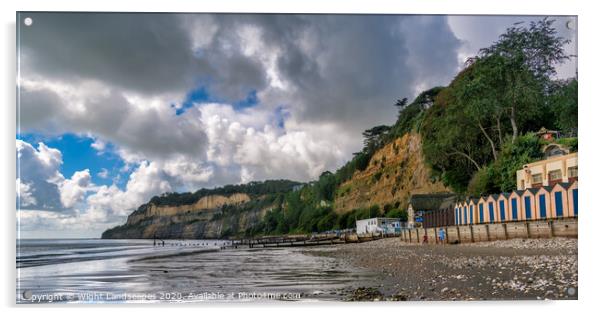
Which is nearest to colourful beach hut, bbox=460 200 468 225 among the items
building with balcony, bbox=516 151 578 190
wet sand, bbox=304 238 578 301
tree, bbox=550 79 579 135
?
building with balcony, bbox=516 151 578 190

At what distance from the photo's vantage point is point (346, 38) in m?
6.02

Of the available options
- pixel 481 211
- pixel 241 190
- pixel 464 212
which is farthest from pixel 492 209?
pixel 241 190

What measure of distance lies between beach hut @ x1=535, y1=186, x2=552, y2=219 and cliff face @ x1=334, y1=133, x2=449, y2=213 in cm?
359

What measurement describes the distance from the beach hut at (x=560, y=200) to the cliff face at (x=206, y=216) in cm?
582

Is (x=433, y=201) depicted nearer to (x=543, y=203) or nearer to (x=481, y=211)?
(x=481, y=211)

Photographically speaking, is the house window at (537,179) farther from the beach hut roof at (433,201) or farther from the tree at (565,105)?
the beach hut roof at (433,201)

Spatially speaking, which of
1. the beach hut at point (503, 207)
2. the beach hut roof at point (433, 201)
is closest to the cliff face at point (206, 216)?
the beach hut roof at point (433, 201)

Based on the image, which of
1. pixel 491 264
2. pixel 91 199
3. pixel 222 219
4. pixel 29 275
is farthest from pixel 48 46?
pixel 222 219

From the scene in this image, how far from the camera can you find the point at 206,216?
1514 centimetres

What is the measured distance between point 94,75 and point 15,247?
89.4 inches

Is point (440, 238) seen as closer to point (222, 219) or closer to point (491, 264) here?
point (491, 264)

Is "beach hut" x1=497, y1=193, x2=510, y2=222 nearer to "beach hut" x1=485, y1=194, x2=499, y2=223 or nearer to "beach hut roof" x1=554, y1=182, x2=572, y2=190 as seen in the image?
"beach hut" x1=485, y1=194, x2=499, y2=223

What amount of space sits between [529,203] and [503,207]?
832mm

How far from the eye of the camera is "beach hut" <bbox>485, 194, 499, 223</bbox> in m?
8.61
